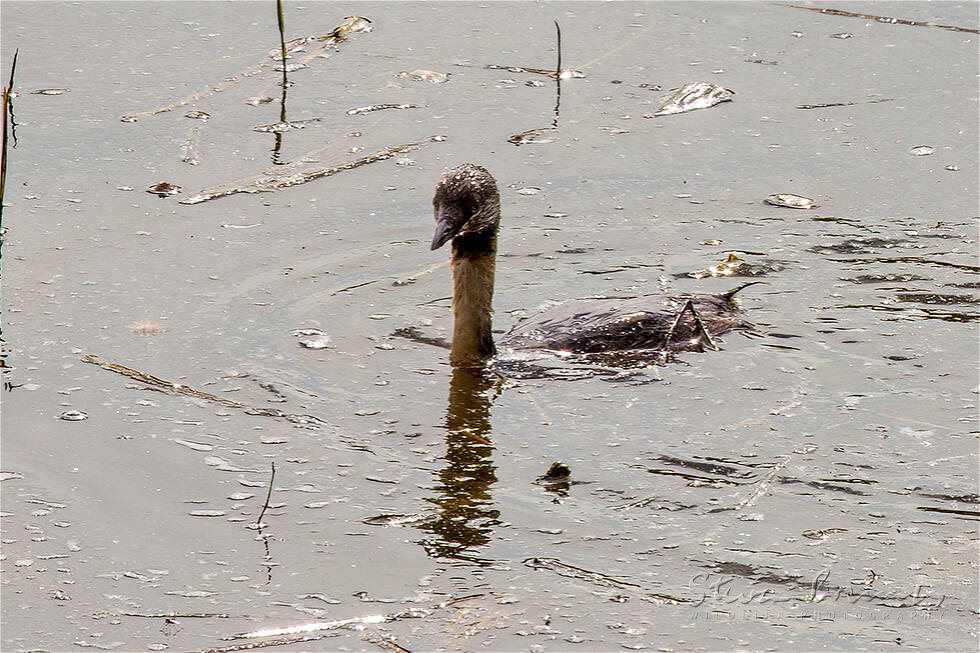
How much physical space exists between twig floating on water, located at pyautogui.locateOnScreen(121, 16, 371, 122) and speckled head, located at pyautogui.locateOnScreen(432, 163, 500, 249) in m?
4.12

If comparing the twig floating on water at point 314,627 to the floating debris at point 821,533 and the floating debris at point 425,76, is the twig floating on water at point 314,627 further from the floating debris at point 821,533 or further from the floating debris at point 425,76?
the floating debris at point 425,76

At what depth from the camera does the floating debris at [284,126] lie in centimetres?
1035

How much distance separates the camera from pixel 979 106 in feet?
36.9

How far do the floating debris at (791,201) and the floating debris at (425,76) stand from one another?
3279mm

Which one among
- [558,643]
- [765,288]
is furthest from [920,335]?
[558,643]

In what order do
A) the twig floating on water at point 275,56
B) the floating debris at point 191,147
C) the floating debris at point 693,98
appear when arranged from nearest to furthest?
the floating debris at point 191,147, the twig floating on water at point 275,56, the floating debris at point 693,98

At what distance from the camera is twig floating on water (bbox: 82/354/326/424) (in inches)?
261

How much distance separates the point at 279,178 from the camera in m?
9.48

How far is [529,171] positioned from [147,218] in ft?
8.81

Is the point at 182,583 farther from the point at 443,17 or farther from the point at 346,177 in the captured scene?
the point at 443,17

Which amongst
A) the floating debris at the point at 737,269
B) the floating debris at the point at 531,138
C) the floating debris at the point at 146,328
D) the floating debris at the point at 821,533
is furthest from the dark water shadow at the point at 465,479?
the floating debris at the point at 531,138

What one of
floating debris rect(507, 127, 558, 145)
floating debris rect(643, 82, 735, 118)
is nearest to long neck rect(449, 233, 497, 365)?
floating debris rect(507, 127, 558, 145)

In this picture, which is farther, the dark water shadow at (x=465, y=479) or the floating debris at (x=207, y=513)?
the floating debris at (x=207, y=513)

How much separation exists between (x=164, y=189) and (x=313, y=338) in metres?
2.32
